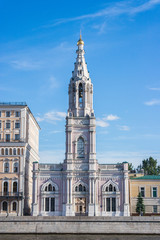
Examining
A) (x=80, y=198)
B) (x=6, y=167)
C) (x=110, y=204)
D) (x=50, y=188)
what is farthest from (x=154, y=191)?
(x=6, y=167)

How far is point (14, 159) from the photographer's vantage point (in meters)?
74.4

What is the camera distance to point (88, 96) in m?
78.5

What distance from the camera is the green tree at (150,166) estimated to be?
107 meters

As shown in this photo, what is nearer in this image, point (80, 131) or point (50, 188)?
point (50, 188)

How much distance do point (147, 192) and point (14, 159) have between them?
87.4ft

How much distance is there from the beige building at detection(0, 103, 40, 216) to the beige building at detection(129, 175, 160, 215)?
69.0ft

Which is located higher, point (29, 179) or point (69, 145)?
point (69, 145)

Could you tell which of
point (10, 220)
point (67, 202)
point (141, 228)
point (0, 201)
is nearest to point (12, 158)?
point (0, 201)

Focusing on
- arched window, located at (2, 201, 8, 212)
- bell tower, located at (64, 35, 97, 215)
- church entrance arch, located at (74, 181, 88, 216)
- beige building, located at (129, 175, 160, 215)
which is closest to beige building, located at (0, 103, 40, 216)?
arched window, located at (2, 201, 8, 212)

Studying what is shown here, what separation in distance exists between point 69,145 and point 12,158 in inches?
446

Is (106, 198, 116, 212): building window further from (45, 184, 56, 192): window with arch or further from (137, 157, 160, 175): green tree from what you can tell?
(137, 157, 160, 175): green tree

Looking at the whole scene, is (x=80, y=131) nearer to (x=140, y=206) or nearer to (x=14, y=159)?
(x=14, y=159)

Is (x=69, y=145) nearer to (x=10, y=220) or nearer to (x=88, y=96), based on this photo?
(x=88, y=96)

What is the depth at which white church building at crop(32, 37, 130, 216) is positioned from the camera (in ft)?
233
